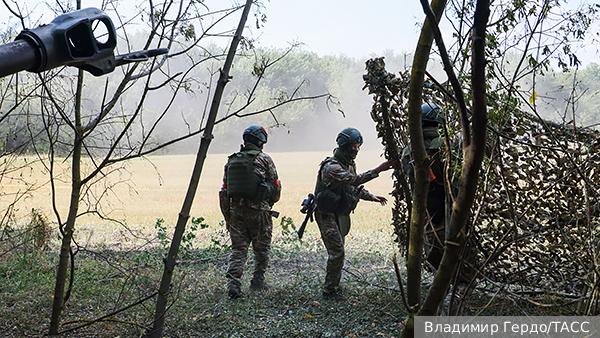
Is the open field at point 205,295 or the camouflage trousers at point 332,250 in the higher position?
the camouflage trousers at point 332,250

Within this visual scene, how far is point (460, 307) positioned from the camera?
200 cm

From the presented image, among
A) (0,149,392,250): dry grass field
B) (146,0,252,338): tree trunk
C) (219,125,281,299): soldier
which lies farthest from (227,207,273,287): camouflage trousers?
(146,0,252,338): tree trunk

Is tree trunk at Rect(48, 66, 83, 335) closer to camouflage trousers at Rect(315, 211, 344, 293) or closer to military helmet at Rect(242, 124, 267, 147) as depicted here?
military helmet at Rect(242, 124, 267, 147)

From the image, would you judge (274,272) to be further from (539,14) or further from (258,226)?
(539,14)

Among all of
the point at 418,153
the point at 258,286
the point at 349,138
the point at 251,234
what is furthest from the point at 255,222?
the point at 418,153

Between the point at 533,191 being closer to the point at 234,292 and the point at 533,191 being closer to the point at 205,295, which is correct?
the point at 234,292

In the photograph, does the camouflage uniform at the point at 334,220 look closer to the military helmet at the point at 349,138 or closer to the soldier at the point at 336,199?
the soldier at the point at 336,199

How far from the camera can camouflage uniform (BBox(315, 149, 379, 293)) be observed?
4.88m

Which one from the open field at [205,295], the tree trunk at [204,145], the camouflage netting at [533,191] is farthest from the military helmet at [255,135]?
the tree trunk at [204,145]

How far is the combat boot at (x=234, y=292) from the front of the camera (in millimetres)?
4816

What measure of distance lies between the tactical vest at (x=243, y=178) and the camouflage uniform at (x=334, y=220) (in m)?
0.83

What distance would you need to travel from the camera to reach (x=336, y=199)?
16.3ft

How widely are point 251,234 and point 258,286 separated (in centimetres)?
68

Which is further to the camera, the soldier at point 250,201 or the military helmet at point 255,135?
the military helmet at point 255,135
